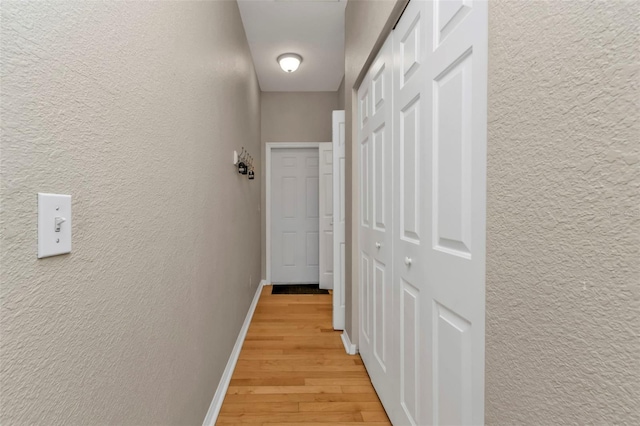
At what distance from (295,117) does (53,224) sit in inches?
158

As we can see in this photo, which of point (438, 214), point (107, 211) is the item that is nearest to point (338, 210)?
point (438, 214)

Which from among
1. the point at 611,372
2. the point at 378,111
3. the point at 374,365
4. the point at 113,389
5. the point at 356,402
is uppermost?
the point at 378,111

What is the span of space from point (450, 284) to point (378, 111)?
1.13 metres

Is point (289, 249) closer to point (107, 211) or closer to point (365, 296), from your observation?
point (365, 296)

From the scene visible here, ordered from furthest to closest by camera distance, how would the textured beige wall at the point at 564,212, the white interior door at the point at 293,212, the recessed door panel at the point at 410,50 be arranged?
the white interior door at the point at 293,212 < the recessed door panel at the point at 410,50 < the textured beige wall at the point at 564,212

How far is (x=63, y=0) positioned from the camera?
23.9 inches

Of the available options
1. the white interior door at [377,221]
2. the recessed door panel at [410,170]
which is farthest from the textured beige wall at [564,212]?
the white interior door at [377,221]

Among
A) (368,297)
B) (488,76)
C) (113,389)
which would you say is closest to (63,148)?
(113,389)

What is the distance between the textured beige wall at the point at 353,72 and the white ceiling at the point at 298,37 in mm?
292

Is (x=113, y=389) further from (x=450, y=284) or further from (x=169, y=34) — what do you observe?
(x=169, y=34)

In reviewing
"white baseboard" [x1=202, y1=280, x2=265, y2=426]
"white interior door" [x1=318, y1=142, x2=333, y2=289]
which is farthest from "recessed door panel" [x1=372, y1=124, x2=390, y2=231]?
"white interior door" [x1=318, y1=142, x2=333, y2=289]

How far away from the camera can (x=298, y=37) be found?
3.00 m

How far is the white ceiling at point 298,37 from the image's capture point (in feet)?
8.39

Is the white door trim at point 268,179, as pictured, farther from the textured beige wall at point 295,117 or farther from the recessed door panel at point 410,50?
the recessed door panel at point 410,50
